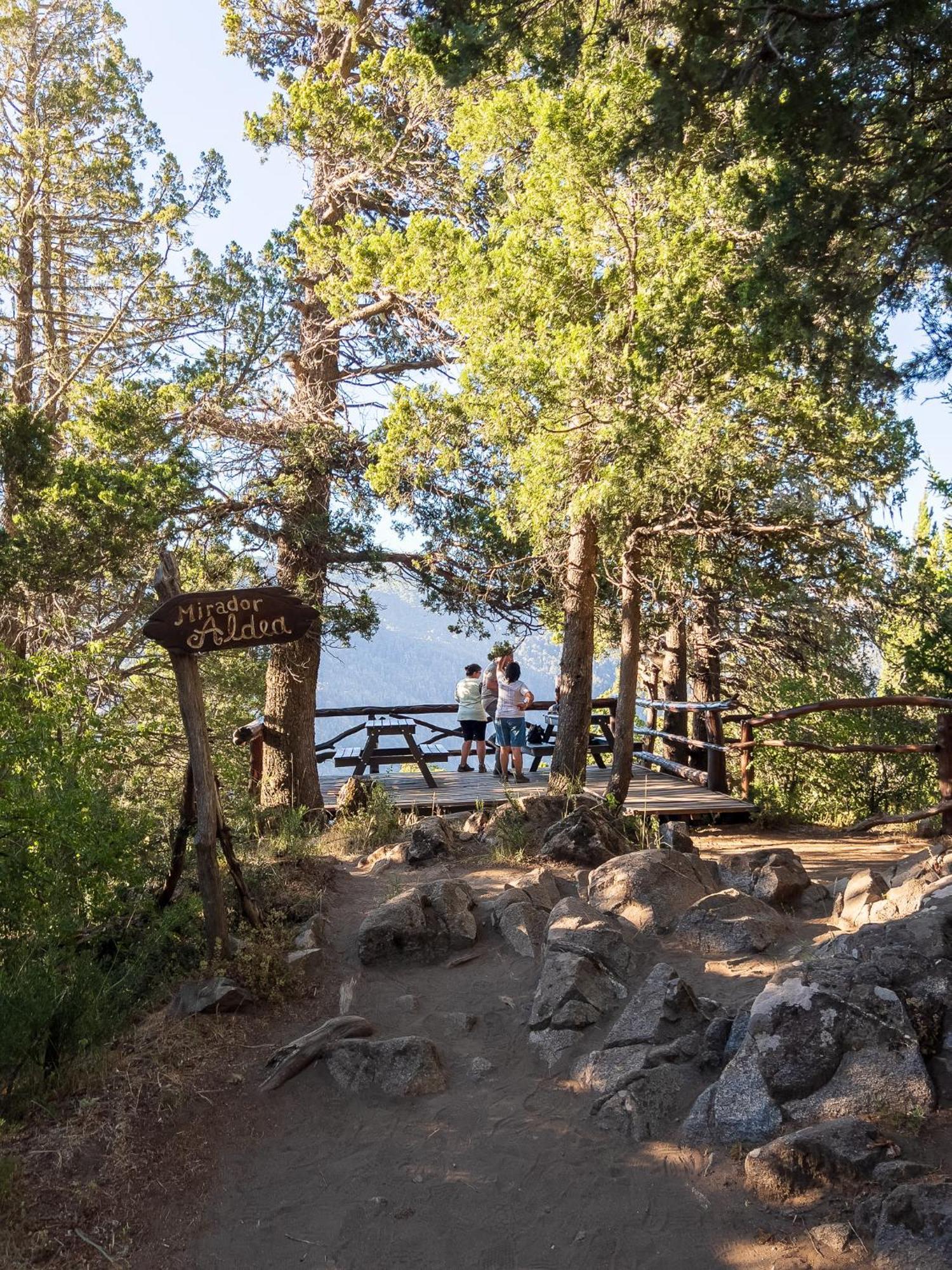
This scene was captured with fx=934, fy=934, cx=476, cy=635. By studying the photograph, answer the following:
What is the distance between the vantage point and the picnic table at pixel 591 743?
1365 centimetres

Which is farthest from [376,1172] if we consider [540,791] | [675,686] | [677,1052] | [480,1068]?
[675,686]

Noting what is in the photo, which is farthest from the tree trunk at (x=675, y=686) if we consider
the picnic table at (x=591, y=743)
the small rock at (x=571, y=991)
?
the small rock at (x=571, y=991)

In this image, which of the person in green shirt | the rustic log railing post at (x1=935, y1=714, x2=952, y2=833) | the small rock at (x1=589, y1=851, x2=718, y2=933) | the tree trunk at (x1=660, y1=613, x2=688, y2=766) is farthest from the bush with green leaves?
the tree trunk at (x1=660, y1=613, x2=688, y2=766)

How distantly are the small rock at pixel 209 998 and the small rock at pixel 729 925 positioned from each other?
2.79 meters

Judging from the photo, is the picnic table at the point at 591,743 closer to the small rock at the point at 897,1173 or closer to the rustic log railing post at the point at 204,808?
the rustic log railing post at the point at 204,808

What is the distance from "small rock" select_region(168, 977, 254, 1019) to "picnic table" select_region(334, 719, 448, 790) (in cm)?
638

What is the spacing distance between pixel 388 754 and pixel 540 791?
3.02m

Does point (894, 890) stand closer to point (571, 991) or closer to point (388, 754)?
point (571, 991)

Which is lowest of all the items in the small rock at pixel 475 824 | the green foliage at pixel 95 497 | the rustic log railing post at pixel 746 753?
the small rock at pixel 475 824

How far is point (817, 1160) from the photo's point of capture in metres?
3.51

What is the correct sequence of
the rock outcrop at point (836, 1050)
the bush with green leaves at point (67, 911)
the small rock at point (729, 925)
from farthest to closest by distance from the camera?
the small rock at point (729, 925) → the bush with green leaves at point (67, 911) → the rock outcrop at point (836, 1050)

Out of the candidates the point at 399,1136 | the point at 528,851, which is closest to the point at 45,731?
the point at 399,1136

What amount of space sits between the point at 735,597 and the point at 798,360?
20.9ft

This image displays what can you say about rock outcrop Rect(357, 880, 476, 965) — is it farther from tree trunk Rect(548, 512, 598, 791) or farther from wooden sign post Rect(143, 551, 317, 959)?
tree trunk Rect(548, 512, 598, 791)
